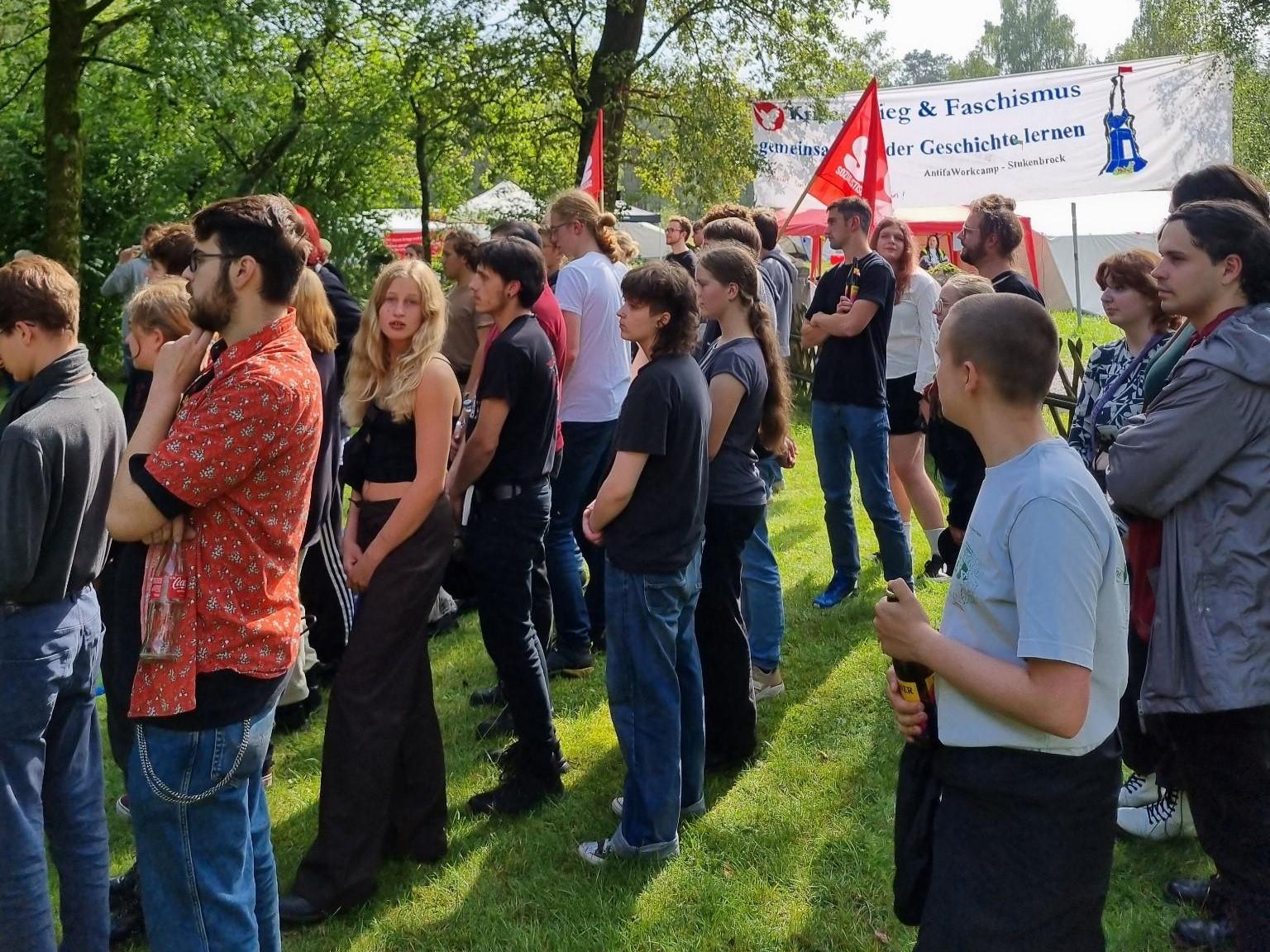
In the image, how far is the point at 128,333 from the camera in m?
3.87

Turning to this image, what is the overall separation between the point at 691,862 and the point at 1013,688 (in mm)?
1991

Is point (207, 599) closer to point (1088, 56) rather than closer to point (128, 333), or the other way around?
point (128, 333)

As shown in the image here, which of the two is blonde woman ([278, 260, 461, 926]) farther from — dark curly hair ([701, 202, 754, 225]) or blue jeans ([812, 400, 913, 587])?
dark curly hair ([701, 202, 754, 225])

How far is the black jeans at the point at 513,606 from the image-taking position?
407cm

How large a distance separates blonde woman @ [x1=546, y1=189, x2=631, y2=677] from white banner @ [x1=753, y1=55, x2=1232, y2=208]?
9.35 m

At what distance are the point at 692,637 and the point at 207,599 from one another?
1.79m

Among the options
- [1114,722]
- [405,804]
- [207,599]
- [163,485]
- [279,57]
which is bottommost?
[405,804]

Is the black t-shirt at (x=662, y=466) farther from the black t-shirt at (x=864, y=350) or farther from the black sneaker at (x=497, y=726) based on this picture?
the black t-shirt at (x=864, y=350)

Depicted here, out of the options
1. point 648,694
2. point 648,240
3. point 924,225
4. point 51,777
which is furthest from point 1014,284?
point 648,240

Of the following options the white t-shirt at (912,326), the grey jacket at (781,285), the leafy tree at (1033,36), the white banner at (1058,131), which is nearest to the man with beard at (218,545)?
the grey jacket at (781,285)

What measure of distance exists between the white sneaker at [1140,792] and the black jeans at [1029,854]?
6.64 ft

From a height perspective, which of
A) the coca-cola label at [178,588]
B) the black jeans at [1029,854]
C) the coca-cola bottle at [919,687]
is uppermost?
the coca-cola label at [178,588]

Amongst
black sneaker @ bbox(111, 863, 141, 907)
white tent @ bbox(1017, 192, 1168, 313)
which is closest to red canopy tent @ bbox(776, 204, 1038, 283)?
white tent @ bbox(1017, 192, 1168, 313)

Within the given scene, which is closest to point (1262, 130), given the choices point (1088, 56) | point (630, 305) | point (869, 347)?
point (1088, 56)
